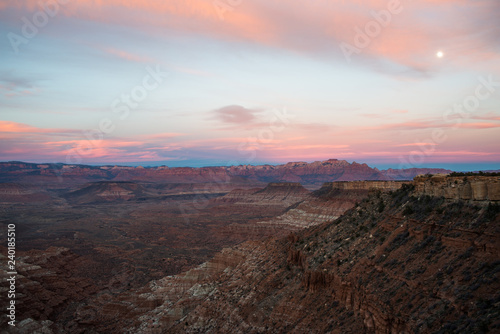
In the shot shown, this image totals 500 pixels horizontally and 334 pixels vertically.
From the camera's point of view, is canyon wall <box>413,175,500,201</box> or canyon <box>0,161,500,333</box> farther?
canyon wall <box>413,175,500,201</box>

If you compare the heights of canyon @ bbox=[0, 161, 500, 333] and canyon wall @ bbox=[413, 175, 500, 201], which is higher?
canyon wall @ bbox=[413, 175, 500, 201]

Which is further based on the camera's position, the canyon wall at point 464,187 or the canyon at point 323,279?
the canyon wall at point 464,187

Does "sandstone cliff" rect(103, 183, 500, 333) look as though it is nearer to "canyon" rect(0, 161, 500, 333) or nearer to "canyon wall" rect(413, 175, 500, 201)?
"canyon" rect(0, 161, 500, 333)

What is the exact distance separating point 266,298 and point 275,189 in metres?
146

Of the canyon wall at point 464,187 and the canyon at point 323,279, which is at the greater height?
the canyon wall at point 464,187

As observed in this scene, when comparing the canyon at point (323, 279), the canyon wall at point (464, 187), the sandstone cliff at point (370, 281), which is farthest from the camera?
the canyon wall at point (464, 187)

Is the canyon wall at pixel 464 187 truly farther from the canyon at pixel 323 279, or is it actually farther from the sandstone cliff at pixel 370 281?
the sandstone cliff at pixel 370 281

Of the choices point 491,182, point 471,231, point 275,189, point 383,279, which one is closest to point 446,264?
point 471,231

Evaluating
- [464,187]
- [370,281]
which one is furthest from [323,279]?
[464,187]

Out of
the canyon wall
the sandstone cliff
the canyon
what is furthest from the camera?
the canyon wall

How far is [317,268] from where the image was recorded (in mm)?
23312

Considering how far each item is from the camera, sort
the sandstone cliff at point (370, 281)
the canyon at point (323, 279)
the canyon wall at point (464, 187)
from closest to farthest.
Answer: the sandstone cliff at point (370, 281), the canyon at point (323, 279), the canyon wall at point (464, 187)

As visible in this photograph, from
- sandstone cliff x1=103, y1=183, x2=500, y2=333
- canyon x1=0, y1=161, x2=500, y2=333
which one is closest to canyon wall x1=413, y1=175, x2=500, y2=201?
canyon x1=0, y1=161, x2=500, y2=333

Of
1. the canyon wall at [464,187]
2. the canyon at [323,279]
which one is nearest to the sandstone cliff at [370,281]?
the canyon at [323,279]
